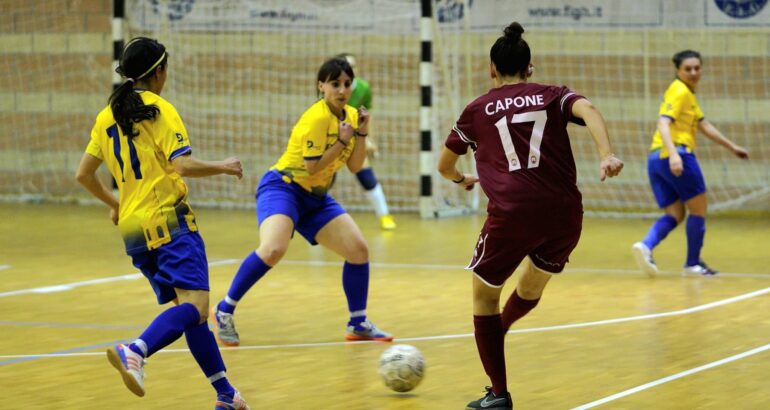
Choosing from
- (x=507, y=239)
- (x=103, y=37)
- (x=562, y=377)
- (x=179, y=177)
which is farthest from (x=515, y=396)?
(x=103, y=37)

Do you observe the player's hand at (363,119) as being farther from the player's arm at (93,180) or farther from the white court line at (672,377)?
the white court line at (672,377)

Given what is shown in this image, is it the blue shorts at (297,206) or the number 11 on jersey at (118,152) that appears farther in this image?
the blue shorts at (297,206)

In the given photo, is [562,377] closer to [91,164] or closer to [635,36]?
[91,164]

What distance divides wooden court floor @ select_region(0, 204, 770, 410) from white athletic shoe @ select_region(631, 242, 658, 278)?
0.34 ft

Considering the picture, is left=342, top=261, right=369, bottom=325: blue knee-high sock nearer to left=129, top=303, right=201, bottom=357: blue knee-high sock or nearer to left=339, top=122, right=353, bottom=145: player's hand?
left=339, top=122, right=353, bottom=145: player's hand

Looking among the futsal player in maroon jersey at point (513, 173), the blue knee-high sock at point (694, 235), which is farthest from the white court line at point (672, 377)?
the blue knee-high sock at point (694, 235)

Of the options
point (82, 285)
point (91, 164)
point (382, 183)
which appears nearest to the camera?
point (91, 164)

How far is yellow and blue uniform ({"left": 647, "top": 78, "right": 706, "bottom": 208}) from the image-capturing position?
31.7 ft

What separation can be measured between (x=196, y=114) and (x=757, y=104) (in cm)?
686

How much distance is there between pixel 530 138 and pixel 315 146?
2.09 meters

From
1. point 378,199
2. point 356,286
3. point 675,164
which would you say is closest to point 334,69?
point 356,286

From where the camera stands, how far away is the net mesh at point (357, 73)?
A: 569 inches

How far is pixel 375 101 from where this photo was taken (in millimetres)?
15906

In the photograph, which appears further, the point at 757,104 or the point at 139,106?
the point at 757,104
